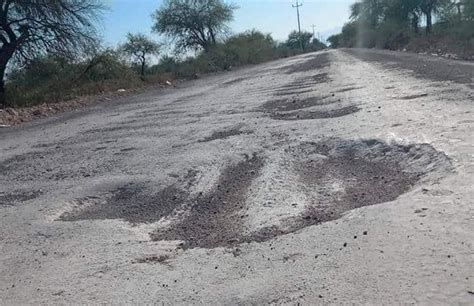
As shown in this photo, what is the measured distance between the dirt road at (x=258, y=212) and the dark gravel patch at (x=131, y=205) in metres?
0.02

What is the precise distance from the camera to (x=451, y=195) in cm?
433

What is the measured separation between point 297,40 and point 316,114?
363 feet

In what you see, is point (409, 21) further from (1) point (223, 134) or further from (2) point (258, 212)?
(2) point (258, 212)

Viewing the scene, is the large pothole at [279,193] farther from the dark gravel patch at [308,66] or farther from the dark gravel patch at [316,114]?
the dark gravel patch at [308,66]

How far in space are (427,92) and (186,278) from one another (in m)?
7.59

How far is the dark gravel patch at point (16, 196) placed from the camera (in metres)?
6.03

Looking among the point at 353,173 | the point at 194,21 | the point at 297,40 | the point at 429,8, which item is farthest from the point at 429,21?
the point at 297,40

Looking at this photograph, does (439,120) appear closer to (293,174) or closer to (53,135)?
(293,174)

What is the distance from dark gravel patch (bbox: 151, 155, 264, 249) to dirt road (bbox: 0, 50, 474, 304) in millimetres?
21

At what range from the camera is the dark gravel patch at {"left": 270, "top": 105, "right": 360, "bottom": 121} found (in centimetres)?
895

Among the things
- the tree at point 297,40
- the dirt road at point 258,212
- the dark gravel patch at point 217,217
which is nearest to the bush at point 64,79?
the dirt road at point 258,212

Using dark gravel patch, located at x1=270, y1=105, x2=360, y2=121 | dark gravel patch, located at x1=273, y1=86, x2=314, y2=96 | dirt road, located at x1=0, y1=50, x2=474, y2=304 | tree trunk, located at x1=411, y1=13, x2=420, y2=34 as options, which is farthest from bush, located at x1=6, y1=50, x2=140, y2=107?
tree trunk, located at x1=411, y1=13, x2=420, y2=34

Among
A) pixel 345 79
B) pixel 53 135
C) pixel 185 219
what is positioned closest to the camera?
pixel 185 219

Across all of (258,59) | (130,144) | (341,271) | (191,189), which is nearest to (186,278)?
(341,271)
